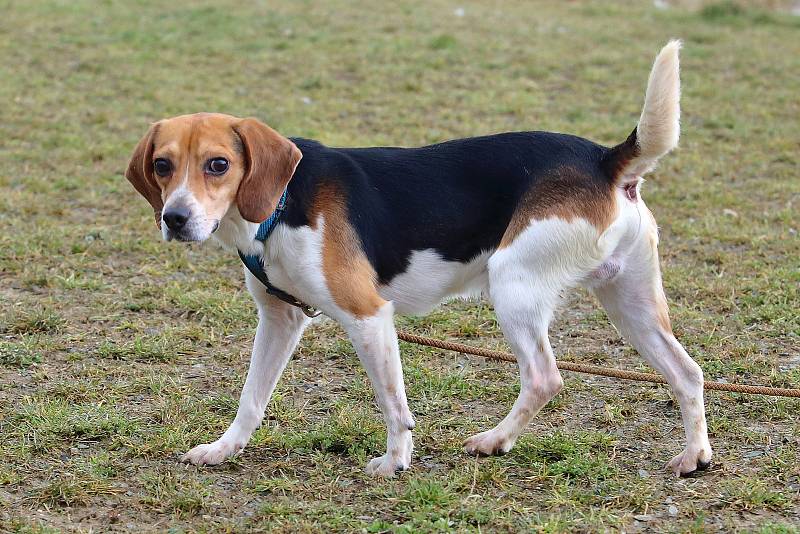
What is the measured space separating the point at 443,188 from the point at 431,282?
36cm

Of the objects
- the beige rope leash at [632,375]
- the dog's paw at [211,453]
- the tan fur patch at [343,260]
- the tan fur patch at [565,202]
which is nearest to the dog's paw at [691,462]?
the beige rope leash at [632,375]

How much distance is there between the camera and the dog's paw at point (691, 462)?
4023 millimetres

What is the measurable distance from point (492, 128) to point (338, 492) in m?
6.36

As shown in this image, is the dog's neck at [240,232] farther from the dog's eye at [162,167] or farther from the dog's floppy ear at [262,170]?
the dog's eye at [162,167]

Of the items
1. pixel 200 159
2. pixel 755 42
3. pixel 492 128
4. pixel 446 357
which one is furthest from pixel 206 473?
pixel 755 42

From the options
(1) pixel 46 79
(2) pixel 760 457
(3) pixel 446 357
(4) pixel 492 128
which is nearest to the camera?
(2) pixel 760 457

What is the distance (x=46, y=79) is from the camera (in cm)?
1109

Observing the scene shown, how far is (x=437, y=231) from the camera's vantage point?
4.05m

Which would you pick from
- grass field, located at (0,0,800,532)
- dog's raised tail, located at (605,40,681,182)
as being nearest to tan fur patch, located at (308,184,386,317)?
grass field, located at (0,0,800,532)

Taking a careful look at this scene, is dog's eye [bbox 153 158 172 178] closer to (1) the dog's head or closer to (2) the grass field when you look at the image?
(1) the dog's head

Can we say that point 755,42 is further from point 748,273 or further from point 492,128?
point 748,273

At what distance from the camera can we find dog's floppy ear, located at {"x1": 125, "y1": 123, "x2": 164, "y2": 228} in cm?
382

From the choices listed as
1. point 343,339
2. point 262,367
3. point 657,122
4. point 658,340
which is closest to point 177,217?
point 262,367

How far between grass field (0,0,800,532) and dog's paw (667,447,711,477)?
50mm
